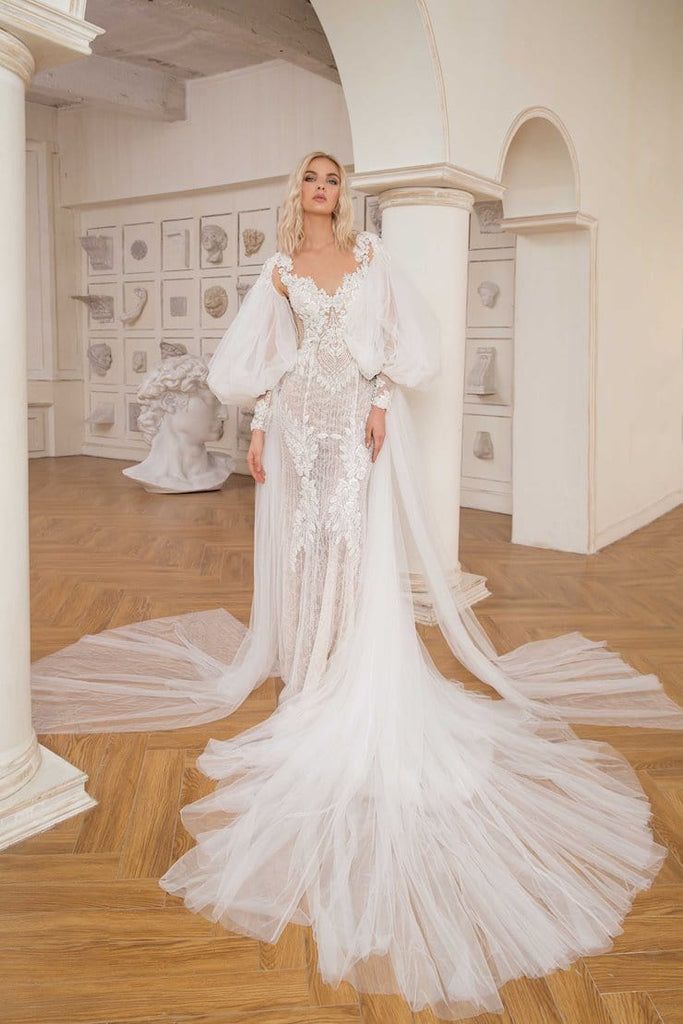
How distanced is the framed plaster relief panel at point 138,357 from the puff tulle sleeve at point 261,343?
7.00 metres

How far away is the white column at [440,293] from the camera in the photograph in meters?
4.63

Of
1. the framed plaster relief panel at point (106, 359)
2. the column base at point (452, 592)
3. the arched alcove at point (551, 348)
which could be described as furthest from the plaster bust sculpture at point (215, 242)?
the column base at point (452, 592)

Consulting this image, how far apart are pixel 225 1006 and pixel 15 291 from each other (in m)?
1.87

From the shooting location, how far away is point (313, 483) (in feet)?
11.3

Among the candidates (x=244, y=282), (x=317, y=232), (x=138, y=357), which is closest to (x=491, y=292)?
(x=244, y=282)

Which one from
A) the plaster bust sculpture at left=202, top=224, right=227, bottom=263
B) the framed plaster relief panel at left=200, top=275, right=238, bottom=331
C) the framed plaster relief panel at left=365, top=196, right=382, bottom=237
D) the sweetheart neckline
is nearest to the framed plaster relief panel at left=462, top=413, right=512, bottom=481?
the framed plaster relief panel at left=365, top=196, right=382, bottom=237

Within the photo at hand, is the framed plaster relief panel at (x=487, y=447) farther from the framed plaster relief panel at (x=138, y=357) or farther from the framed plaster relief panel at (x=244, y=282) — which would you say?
the framed plaster relief panel at (x=138, y=357)

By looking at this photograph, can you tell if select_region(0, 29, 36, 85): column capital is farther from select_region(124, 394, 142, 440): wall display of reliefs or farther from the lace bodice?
select_region(124, 394, 142, 440): wall display of reliefs

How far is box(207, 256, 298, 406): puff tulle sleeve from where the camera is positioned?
11.2 ft

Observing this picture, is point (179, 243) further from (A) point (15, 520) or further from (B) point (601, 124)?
(A) point (15, 520)

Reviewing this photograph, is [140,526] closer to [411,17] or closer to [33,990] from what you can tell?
[411,17]

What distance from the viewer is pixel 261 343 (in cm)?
341

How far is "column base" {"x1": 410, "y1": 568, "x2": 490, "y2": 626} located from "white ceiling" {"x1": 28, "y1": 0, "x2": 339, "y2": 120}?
13.8 ft

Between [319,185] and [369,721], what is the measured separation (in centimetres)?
183
